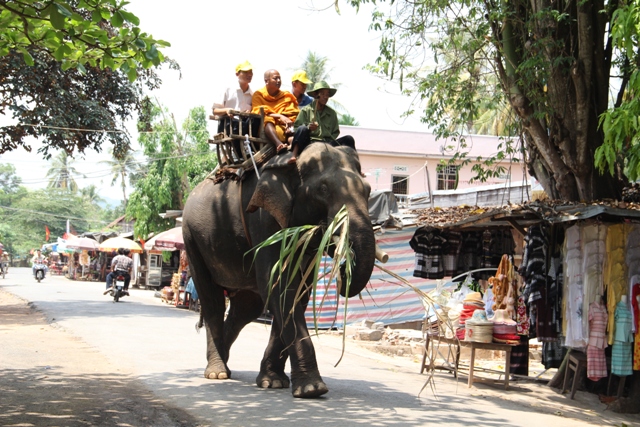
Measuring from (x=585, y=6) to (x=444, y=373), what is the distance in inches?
210

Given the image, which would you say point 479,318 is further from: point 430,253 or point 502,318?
point 430,253

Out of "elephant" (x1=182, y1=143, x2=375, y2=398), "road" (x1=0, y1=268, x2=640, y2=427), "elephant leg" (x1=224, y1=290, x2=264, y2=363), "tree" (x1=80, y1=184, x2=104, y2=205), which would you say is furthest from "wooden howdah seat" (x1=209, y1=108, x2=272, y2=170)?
"tree" (x1=80, y1=184, x2=104, y2=205)

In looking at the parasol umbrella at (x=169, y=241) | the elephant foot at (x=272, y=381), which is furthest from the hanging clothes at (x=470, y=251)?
the parasol umbrella at (x=169, y=241)

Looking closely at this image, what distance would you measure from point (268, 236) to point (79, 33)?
2.66m

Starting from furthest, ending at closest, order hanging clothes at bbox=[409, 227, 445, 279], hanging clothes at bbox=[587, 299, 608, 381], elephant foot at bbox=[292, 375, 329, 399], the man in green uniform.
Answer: hanging clothes at bbox=[409, 227, 445, 279] → hanging clothes at bbox=[587, 299, 608, 381] → the man in green uniform → elephant foot at bbox=[292, 375, 329, 399]

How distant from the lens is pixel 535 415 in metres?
7.43

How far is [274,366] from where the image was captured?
8008 mm

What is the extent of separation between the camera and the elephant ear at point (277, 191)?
736 centimetres

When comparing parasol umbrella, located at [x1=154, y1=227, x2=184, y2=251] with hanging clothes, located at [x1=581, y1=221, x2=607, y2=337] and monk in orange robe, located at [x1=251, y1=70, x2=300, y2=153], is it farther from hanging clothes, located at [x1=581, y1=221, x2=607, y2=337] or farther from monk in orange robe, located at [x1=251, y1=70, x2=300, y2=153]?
hanging clothes, located at [x1=581, y1=221, x2=607, y2=337]

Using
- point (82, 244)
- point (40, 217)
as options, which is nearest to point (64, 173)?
point (40, 217)

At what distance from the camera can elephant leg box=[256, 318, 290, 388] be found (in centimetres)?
795

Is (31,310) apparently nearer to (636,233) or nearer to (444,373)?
(444,373)

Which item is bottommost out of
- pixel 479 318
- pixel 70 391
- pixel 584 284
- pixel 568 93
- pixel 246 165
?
pixel 70 391

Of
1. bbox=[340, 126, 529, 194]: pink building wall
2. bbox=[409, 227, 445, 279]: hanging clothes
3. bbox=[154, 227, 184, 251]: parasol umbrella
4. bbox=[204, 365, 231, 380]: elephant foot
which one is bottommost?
bbox=[204, 365, 231, 380]: elephant foot
